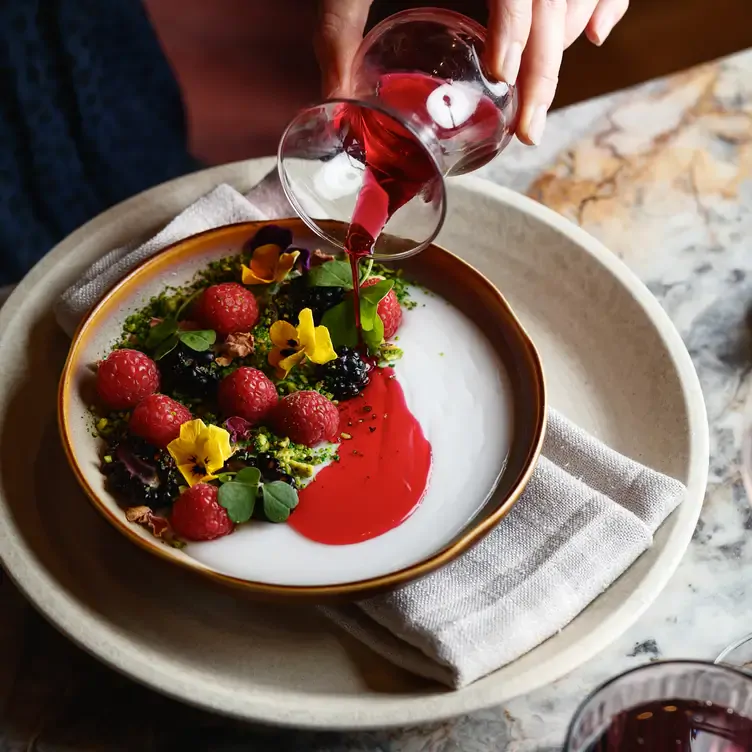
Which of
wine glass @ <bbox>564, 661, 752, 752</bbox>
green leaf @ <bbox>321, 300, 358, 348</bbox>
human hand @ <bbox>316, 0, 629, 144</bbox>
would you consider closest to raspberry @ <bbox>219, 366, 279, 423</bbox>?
green leaf @ <bbox>321, 300, 358, 348</bbox>

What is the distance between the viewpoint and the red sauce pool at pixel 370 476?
1.02 m

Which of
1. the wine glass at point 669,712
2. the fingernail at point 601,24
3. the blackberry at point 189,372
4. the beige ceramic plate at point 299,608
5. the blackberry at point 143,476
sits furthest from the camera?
the fingernail at point 601,24

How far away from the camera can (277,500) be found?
3.29ft

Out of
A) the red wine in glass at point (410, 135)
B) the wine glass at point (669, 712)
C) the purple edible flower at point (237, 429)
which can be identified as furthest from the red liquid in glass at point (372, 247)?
the wine glass at point (669, 712)

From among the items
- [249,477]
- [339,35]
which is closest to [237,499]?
[249,477]

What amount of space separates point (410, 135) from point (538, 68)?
26cm

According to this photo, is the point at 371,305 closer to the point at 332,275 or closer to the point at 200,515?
the point at 332,275

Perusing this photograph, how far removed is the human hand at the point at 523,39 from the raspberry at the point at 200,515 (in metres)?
0.49

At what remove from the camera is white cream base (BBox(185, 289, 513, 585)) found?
0.98 m

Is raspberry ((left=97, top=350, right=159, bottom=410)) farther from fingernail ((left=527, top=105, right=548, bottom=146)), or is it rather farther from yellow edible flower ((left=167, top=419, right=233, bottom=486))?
fingernail ((left=527, top=105, right=548, bottom=146))

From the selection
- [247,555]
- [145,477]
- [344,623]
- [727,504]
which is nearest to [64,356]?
[145,477]

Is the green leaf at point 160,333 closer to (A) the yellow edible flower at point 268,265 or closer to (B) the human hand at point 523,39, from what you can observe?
(A) the yellow edible flower at point 268,265

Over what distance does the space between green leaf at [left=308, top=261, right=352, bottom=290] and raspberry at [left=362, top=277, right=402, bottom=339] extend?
0.03 meters

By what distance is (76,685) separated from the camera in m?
0.97
